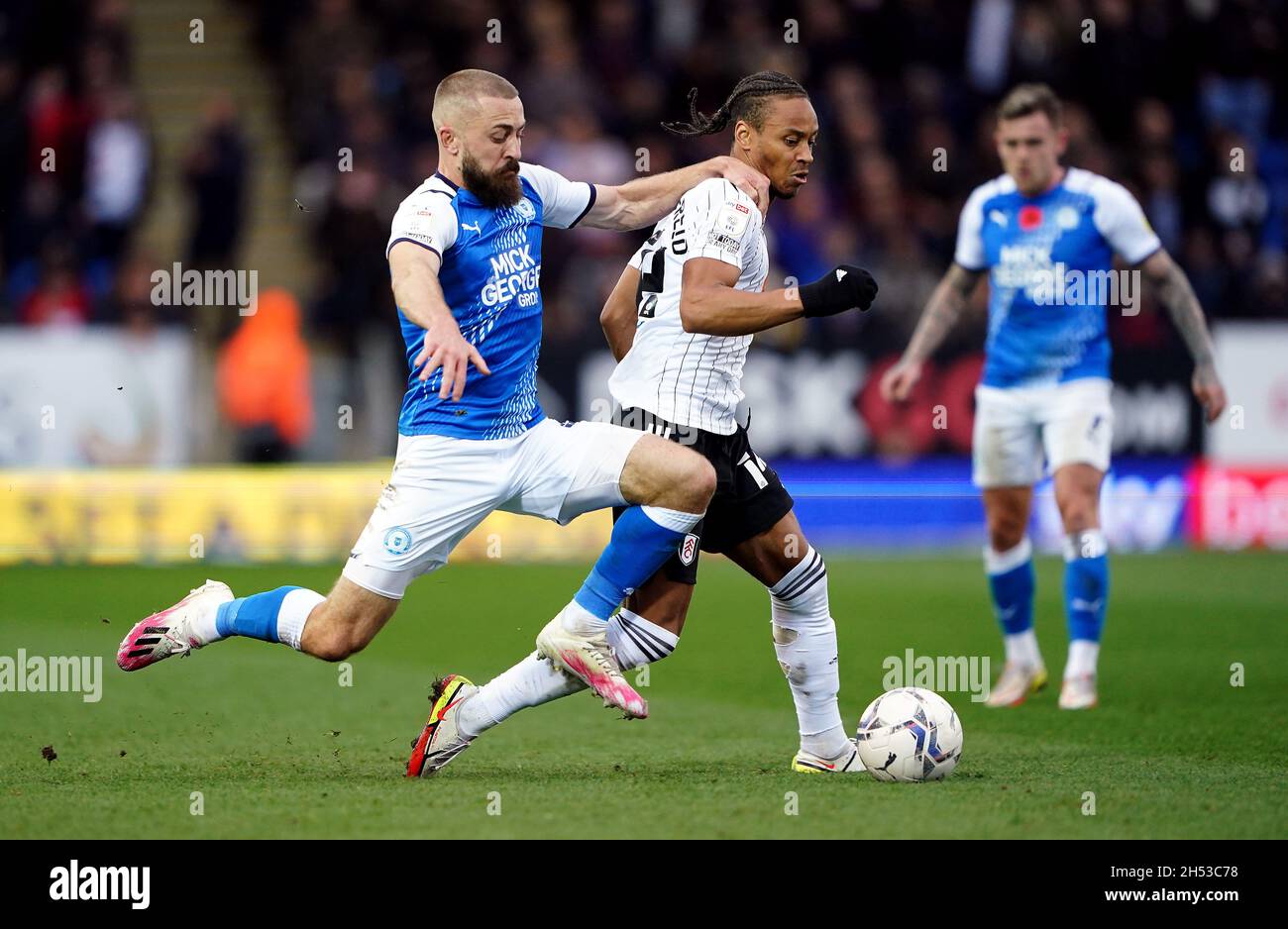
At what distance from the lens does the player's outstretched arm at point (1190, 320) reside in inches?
329

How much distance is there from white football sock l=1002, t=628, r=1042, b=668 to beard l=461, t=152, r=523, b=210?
3685mm

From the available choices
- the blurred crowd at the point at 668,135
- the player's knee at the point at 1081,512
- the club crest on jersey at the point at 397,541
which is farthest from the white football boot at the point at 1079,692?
the blurred crowd at the point at 668,135

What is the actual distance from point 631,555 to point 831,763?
1137 millimetres

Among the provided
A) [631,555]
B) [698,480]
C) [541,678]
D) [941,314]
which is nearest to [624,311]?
[698,480]

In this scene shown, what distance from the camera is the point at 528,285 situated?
6.29m

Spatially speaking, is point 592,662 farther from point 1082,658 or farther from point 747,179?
point 1082,658

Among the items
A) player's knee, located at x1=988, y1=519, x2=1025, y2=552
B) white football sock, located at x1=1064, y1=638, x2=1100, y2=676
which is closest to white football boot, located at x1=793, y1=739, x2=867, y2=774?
white football sock, located at x1=1064, y1=638, x2=1100, y2=676

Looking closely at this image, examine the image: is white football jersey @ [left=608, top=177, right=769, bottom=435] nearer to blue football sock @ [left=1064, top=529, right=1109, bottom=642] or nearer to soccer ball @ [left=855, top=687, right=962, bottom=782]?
soccer ball @ [left=855, top=687, right=962, bottom=782]

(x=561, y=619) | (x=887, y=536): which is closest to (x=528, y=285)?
(x=561, y=619)

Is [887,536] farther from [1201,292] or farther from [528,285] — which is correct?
[528,285]

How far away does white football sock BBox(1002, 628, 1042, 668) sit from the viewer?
867 cm

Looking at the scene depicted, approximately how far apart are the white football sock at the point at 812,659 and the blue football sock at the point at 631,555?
1.98ft

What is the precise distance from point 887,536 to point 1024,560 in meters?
6.47

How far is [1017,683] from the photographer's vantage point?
8.59 meters
